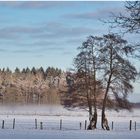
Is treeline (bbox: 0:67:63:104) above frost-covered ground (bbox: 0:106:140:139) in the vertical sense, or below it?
above

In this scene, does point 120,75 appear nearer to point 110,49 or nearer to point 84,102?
point 110,49

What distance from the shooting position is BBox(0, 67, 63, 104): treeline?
12588cm

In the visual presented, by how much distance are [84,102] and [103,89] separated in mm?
5529

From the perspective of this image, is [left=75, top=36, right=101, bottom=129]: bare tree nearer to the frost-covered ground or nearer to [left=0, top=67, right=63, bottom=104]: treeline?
the frost-covered ground

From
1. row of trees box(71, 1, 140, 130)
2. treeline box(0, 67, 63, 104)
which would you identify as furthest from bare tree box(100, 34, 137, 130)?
treeline box(0, 67, 63, 104)

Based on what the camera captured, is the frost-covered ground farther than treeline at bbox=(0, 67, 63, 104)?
No

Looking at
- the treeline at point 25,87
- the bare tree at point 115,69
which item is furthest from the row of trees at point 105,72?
the treeline at point 25,87

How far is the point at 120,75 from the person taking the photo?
46.1 m

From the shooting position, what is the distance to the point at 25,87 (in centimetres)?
13475

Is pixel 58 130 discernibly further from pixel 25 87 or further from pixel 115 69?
pixel 25 87

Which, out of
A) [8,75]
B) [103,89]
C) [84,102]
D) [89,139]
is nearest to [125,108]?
[103,89]

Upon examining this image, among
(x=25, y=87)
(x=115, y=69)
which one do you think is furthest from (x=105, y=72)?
(x=25, y=87)

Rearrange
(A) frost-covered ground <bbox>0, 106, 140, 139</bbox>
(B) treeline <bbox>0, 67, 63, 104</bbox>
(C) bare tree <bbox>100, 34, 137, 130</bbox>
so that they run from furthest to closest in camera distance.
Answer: (B) treeline <bbox>0, 67, 63, 104</bbox>
(C) bare tree <bbox>100, 34, 137, 130</bbox>
(A) frost-covered ground <bbox>0, 106, 140, 139</bbox>

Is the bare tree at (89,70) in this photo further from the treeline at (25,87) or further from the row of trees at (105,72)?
the treeline at (25,87)
